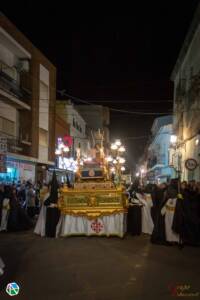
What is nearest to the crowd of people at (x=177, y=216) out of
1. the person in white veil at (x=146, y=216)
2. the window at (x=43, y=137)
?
the person in white veil at (x=146, y=216)

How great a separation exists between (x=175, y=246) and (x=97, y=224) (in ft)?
9.64

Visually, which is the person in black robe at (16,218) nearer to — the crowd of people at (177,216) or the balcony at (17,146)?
the crowd of people at (177,216)

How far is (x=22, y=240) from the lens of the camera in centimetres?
1354

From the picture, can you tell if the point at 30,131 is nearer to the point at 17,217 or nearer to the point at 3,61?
the point at 3,61

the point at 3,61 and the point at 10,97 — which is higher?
the point at 3,61

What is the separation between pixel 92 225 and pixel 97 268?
16.4ft

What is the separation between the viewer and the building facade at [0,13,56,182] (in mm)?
28781

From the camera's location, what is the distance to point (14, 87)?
2933cm

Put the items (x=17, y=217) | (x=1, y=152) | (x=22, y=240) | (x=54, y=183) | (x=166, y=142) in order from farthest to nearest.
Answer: (x=166, y=142)
(x=17, y=217)
(x=54, y=183)
(x=22, y=240)
(x=1, y=152)

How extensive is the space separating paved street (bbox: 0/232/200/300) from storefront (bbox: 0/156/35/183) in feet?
48.5

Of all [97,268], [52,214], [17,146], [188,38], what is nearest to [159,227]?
[52,214]

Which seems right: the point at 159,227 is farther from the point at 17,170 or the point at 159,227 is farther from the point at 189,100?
the point at 189,100

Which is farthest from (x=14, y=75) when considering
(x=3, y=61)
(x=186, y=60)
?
(x=186, y=60)

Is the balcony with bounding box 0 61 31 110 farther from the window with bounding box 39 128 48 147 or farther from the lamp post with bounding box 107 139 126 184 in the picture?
the lamp post with bounding box 107 139 126 184
